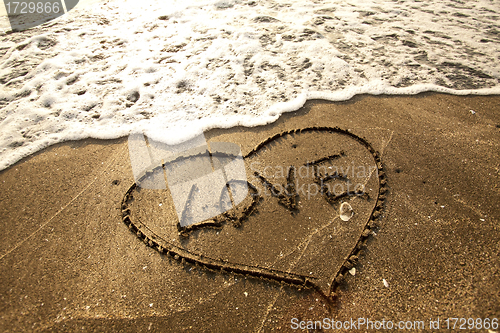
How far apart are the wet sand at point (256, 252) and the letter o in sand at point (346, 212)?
8 cm

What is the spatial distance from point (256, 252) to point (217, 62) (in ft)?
11.2

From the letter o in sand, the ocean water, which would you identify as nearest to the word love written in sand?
the letter o in sand

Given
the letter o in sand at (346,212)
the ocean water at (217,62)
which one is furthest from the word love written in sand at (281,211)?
the ocean water at (217,62)

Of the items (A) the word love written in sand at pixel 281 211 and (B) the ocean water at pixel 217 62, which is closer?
(A) the word love written in sand at pixel 281 211

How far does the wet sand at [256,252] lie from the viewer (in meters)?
2.07

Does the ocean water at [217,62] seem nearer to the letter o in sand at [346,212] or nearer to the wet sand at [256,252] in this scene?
the wet sand at [256,252]

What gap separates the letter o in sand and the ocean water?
152 centimetres

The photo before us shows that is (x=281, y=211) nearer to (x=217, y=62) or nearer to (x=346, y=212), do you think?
(x=346, y=212)

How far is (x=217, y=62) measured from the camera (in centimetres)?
447

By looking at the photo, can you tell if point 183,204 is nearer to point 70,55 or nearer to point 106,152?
point 106,152

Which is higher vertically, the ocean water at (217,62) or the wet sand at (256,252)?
the ocean water at (217,62)

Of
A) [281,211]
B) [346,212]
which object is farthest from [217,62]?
[346,212]

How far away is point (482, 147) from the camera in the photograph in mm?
3041

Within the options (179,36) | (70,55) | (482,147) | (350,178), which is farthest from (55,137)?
(482,147)
